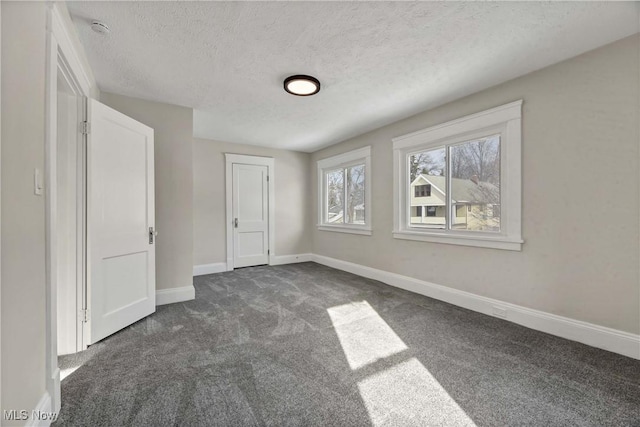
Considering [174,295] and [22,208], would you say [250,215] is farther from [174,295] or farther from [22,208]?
[22,208]

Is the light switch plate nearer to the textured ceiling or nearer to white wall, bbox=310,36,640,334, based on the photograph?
the textured ceiling

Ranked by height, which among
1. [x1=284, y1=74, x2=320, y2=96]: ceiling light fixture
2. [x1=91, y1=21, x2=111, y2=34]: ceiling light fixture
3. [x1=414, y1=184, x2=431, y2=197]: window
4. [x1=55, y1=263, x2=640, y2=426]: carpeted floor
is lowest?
[x1=55, y1=263, x2=640, y2=426]: carpeted floor

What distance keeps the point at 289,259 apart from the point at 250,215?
1.28 meters

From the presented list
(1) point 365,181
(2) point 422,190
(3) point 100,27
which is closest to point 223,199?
(1) point 365,181

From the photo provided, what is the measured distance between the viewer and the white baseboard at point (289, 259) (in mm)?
5711

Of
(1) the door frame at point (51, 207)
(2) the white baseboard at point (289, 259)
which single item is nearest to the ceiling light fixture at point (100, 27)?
(1) the door frame at point (51, 207)

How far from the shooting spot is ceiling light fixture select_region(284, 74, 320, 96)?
2.66m

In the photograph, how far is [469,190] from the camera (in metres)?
3.24

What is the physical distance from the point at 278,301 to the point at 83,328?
1.86m

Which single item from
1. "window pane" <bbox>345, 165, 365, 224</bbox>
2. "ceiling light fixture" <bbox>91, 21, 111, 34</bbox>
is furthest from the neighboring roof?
"ceiling light fixture" <bbox>91, 21, 111, 34</bbox>

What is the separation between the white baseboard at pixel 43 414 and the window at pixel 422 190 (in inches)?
155

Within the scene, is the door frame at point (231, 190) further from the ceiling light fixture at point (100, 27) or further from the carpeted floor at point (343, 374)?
the ceiling light fixture at point (100, 27)

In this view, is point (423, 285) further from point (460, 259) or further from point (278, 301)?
point (278, 301)

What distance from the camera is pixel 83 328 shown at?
2.26 m
